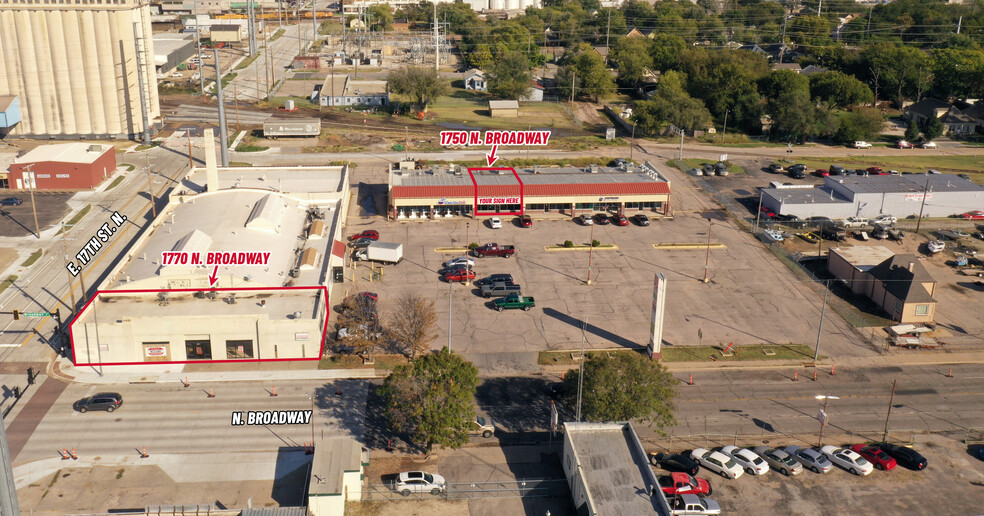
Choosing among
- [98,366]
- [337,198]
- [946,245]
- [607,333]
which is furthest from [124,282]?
[946,245]

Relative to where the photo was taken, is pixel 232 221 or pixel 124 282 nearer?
pixel 124 282

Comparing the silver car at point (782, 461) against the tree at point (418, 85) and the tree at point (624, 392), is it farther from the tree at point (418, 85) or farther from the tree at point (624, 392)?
the tree at point (418, 85)

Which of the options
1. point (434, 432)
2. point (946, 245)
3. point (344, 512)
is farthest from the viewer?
point (946, 245)

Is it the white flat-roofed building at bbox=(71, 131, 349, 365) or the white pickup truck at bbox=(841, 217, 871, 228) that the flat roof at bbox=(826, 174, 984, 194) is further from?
the white flat-roofed building at bbox=(71, 131, 349, 365)

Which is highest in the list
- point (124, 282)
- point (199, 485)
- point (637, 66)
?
point (637, 66)

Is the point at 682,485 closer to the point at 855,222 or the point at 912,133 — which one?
the point at 855,222

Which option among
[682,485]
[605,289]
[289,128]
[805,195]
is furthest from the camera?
[289,128]

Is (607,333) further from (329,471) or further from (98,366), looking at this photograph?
(98,366)

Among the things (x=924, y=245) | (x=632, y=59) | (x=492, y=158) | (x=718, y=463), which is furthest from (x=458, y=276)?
(x=632, y=59)
